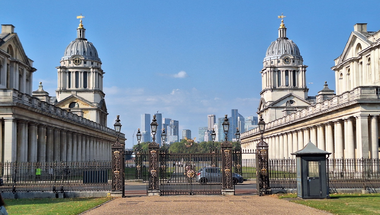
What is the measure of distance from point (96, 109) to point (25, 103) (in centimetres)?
6469

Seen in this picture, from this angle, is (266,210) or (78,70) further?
(78,70)

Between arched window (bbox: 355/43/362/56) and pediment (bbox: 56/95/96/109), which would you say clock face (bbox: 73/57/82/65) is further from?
arched window (bbox: 355/43/362/56)

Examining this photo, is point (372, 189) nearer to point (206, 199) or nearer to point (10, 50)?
point (206, 199)

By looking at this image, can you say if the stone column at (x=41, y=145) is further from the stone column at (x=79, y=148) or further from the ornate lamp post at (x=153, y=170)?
the ornate lamp post at (x=153, y=170)

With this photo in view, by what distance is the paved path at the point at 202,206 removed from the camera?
23.8m

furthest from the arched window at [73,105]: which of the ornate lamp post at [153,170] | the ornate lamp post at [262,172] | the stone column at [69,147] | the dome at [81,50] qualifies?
the ornate lamp post at [262,172]

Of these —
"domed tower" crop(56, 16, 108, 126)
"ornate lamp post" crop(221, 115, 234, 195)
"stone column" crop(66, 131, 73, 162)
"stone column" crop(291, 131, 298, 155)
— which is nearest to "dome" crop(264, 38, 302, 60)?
"domed tower" crop(56, 16, 108, 126)

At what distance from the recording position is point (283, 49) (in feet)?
401

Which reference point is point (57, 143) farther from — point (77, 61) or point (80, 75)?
point (77, 61)

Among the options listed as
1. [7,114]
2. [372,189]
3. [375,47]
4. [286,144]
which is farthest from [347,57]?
[7,114]

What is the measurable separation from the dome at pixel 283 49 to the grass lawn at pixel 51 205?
9704cm

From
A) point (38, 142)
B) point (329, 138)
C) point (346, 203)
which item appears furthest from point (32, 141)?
point (346, 203)

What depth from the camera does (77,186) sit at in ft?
119

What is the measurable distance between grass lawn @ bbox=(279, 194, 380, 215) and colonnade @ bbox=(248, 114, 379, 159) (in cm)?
1681
